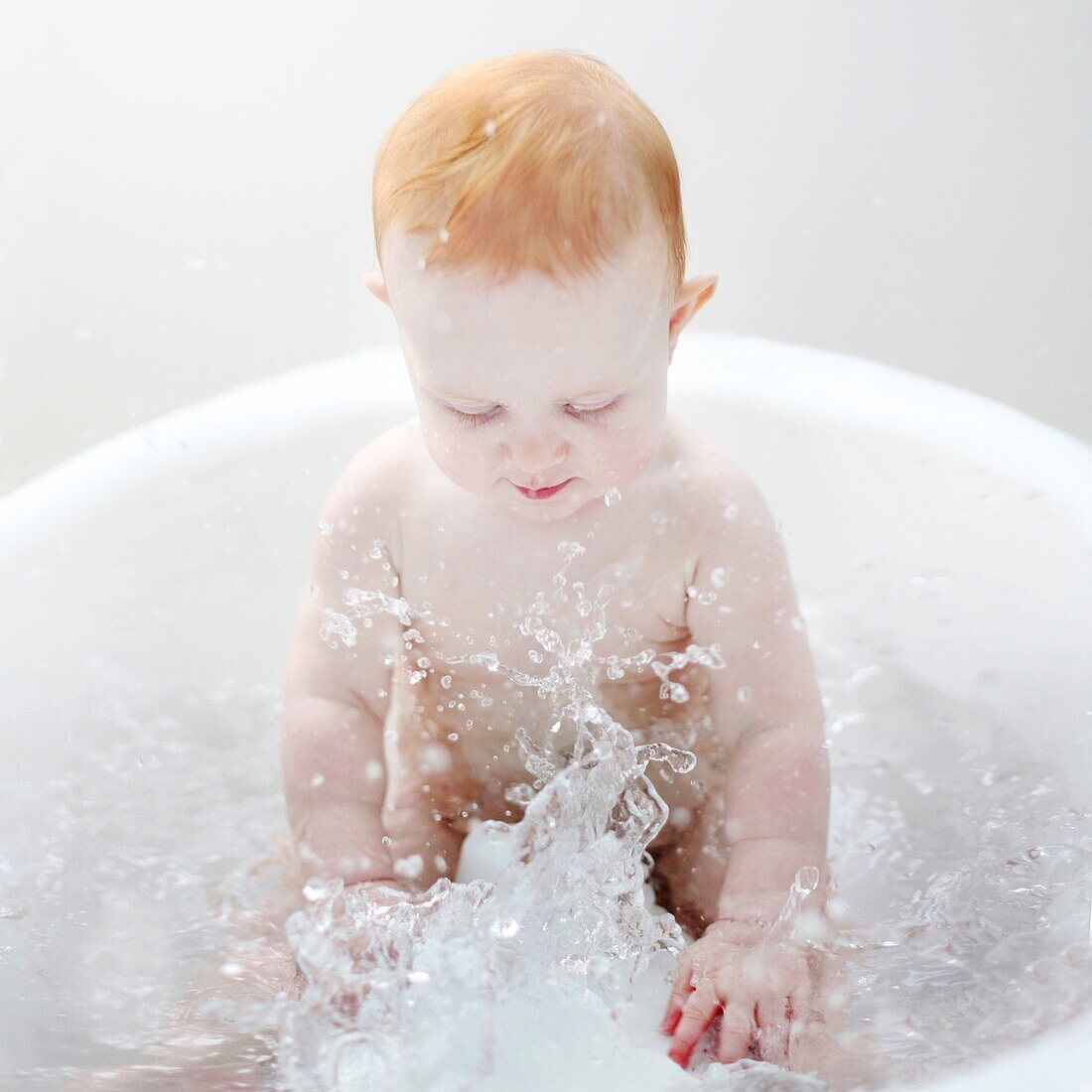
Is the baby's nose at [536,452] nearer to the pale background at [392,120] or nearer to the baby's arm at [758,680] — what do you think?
the baby's arm at [758,680]

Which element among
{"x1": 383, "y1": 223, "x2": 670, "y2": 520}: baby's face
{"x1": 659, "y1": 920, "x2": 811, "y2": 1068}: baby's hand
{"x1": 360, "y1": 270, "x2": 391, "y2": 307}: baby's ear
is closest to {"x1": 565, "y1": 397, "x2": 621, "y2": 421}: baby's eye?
{"x1": 383, "y1": 223, "x2": 670, "y2": 520}: baby's face

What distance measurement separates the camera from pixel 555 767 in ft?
3.19

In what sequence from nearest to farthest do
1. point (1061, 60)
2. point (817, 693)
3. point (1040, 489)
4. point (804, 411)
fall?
point (817, 693) < point (1040, 489) < point (804, 411) < point (1061, 60)

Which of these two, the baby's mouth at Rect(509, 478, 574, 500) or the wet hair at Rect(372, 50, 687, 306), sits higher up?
the wet hair at Rect(372, 50, 687, 306)

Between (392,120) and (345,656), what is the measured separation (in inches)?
26.5

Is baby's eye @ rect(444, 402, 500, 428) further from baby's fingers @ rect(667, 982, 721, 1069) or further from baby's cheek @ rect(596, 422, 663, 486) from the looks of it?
baby's fingers @ rect(667, 982, 721, 1069)

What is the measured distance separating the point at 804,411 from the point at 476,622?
1.44ft

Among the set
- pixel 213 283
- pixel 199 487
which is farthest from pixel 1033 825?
pixel 213 283

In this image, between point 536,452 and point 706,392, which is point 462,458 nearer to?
point 536,452

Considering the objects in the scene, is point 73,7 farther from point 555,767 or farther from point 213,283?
point 555,767

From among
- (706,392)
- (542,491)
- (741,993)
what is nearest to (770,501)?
(706,392)

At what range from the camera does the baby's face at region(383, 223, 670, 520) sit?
756 millimetres

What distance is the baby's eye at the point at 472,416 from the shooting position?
0.81m

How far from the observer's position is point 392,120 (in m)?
1.44
